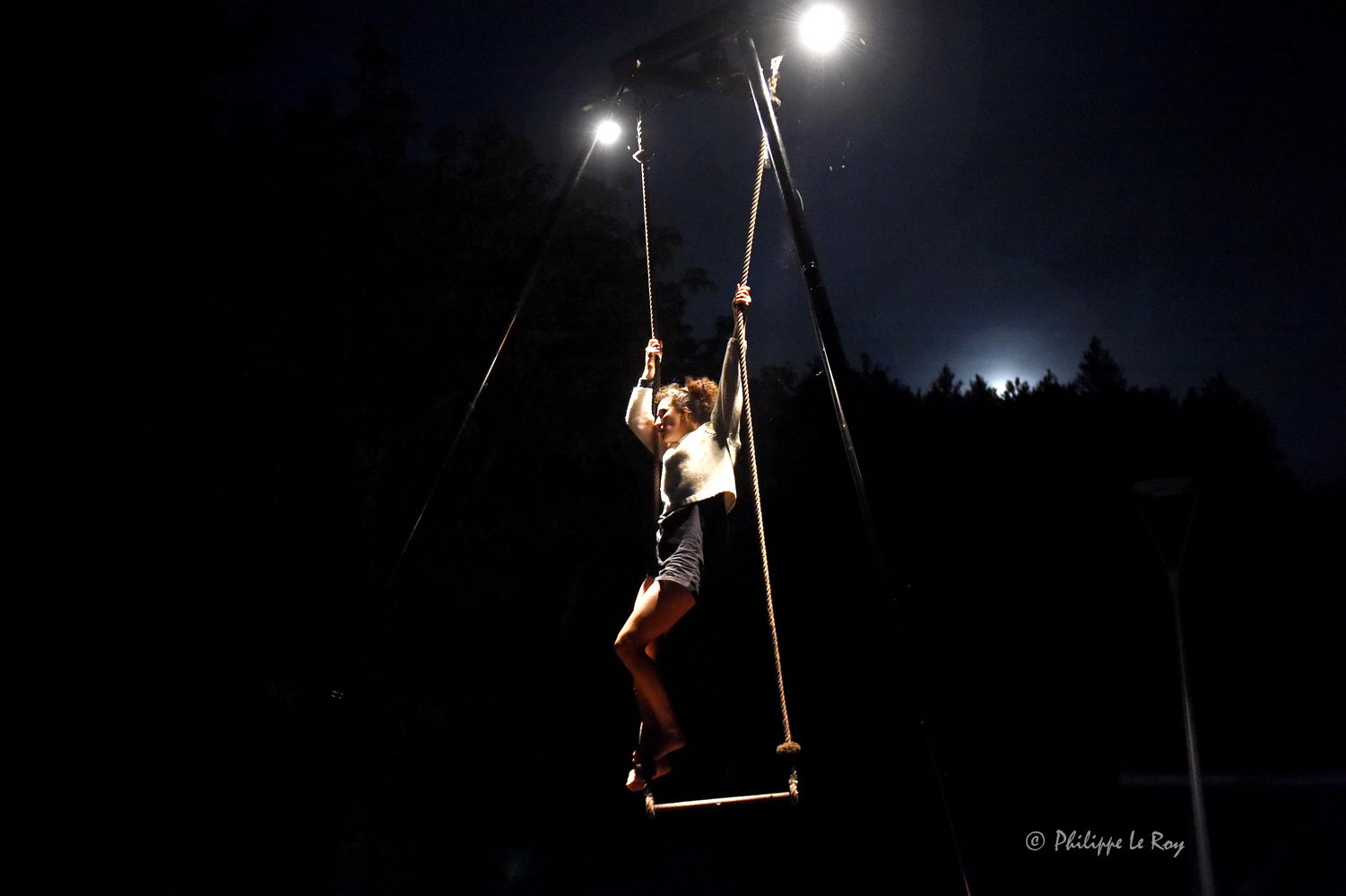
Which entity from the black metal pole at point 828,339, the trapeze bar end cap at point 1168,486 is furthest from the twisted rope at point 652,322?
the trapeze bar end cap at point 1168,486

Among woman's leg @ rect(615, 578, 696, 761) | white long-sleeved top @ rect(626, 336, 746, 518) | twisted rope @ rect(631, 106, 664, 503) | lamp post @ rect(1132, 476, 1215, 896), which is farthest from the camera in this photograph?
lamp post @ rect(1132, 476, 1215, 896)

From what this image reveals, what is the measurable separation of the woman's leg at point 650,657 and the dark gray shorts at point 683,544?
0.05 m

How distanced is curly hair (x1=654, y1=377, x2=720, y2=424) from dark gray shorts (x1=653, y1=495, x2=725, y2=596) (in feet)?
1.60

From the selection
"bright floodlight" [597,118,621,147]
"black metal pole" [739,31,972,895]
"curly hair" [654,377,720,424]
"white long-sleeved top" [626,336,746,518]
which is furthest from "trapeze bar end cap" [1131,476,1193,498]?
"bright floodlight" [597,118,621,147]

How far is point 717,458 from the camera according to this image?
3549 millimetres

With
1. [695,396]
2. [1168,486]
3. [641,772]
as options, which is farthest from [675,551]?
[1168,486]

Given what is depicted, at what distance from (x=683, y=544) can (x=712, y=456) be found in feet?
1.36

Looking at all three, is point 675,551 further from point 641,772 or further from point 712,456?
point 641,772

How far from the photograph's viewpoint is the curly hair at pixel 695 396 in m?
3.91

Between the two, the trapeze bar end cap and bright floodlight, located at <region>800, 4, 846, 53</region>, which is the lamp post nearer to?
the trapeze bar end cap

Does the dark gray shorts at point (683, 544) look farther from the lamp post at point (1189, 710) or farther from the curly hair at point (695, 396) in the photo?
the lamp post at point (1189, 710)

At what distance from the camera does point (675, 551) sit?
351 cm

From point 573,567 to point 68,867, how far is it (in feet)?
22.3

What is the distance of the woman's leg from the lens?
3.37 metres
